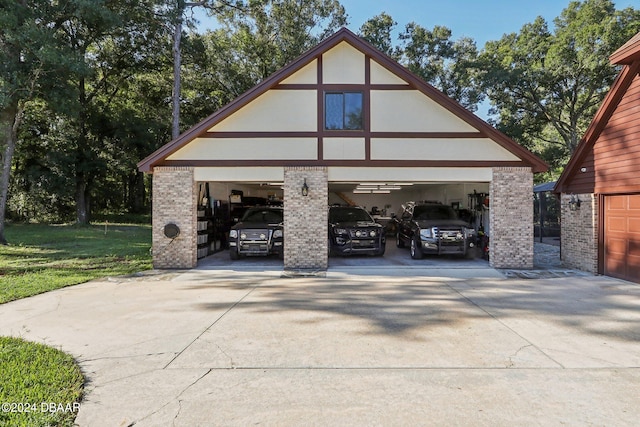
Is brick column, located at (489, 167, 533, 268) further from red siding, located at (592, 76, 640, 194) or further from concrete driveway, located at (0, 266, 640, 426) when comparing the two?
concrete driveway, located at (0, 266, 640, 426)

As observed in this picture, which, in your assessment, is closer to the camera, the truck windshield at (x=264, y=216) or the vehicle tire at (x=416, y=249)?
the vehicle tire at (x=416, y=249)

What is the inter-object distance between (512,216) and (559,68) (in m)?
16.8

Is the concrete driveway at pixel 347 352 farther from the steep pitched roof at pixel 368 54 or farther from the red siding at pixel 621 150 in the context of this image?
the steep pitched roof at pixel 368 54

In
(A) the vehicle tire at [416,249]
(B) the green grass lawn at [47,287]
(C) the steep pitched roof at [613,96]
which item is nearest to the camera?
(B) the green grass lawn at [47,287]

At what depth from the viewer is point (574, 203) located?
10.1 m

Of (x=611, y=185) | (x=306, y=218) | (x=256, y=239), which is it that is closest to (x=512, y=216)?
(x=611, y=185)

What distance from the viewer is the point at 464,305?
6.46 meters

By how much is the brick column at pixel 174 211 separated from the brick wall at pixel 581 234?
35.0ft

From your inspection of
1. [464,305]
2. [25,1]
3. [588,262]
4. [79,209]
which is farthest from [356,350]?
[79,209]

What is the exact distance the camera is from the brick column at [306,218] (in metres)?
10.2

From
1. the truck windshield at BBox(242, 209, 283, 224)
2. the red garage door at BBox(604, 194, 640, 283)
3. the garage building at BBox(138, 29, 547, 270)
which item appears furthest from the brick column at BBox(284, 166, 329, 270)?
the red garage door at BBox(604, 194, 640, 283)

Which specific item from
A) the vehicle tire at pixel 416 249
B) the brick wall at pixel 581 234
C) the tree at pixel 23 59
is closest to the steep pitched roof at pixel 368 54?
the brick wall at pixel 581 234

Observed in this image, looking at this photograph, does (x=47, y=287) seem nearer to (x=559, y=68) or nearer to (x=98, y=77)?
(x=98, y=77)

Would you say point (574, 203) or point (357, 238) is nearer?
point (574, 203)
